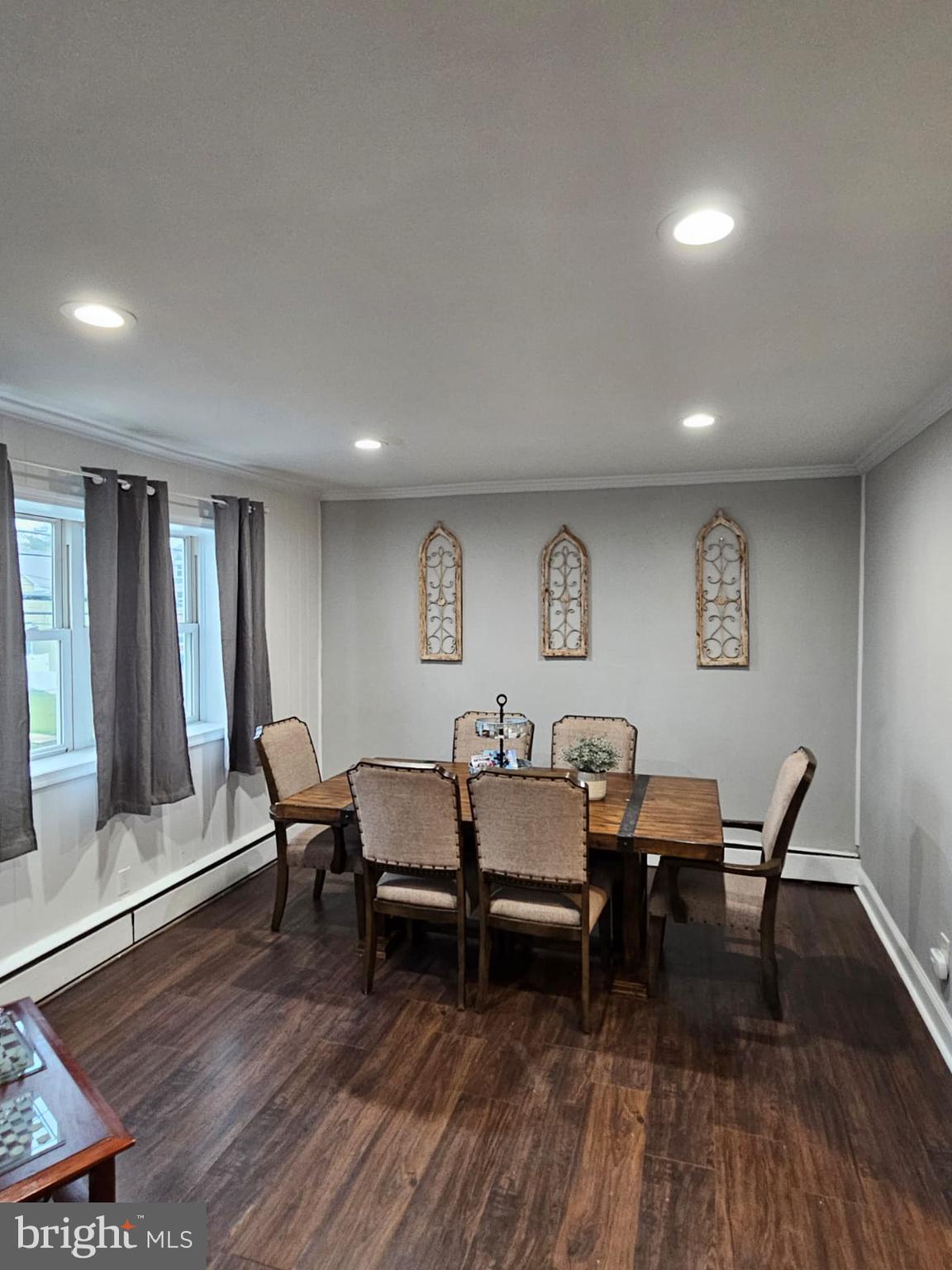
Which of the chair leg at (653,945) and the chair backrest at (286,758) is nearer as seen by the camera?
the chair leg at (653,945)

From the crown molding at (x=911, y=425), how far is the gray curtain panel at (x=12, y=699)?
3.52 metres

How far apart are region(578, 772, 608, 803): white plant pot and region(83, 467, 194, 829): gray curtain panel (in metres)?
2.02

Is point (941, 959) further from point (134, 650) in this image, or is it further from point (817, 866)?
point (134, 650)

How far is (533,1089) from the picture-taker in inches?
93.2

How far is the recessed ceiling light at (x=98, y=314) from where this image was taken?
6.25ft

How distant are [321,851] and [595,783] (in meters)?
1.39

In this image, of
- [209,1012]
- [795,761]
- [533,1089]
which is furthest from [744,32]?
[209,1012]

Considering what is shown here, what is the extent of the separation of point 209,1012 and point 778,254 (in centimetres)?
322

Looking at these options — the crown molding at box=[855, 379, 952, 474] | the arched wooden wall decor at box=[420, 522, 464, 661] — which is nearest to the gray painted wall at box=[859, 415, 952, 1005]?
the crown molding at box=[855, 379, 952, 474]

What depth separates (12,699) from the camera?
273 centimetres

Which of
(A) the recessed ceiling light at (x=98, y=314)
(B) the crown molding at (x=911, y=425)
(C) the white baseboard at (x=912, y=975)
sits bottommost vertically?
(C) the white baseboard at (x=912, y=975)

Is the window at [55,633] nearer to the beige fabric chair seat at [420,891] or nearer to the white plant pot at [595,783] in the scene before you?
the beige fabric chair seat at [420,891]

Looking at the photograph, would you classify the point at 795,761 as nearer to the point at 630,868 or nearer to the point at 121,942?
the point at 630,868

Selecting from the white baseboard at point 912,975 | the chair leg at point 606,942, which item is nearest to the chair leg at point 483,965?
the chair leg at point 606,942
